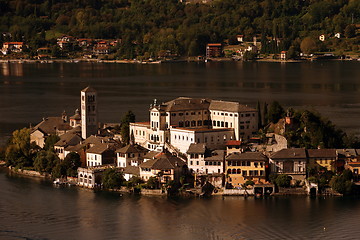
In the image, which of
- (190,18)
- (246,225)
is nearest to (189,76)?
(190,18)

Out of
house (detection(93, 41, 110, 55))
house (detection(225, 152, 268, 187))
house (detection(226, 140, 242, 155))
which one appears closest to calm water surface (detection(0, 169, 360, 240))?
house (detection(225, 152, 268, 187))

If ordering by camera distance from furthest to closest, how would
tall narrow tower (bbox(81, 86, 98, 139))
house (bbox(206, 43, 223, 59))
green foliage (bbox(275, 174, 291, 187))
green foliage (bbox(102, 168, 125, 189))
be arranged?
house (bbox(206, 43, 223, 59)) < tall narrow tower (bbox(81, 86, 98, 139)) < green foliage (bbox(102, 168, 125, 189)) < green foliage (bbox(275, 174, 291, 187))

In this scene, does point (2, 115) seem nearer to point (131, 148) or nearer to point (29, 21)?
point (131, 148)

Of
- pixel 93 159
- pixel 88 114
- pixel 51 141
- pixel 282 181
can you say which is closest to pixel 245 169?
pixel 282 181

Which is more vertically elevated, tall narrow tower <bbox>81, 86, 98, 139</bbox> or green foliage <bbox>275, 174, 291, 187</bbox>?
tall narrow tower <bbox>81, 86, 98, 139</bbox>

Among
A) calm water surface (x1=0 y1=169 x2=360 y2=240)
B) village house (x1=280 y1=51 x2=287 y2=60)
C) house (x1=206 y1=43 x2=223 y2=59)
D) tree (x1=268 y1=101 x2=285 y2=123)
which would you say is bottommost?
calm water surface (x1=0 y1=169 x2=360 y2=240)

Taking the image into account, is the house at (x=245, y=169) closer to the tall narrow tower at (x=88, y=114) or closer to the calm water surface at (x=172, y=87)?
the tall narrow tower at (x=88, y=114)

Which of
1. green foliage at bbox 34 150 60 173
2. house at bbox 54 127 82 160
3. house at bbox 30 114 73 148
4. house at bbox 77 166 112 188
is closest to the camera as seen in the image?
house at bbox 77 166 112 188

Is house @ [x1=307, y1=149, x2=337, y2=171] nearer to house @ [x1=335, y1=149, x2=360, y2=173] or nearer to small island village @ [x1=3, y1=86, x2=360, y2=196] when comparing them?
small island village @ [x1=3, y1=86, x2=360, y2=196]
